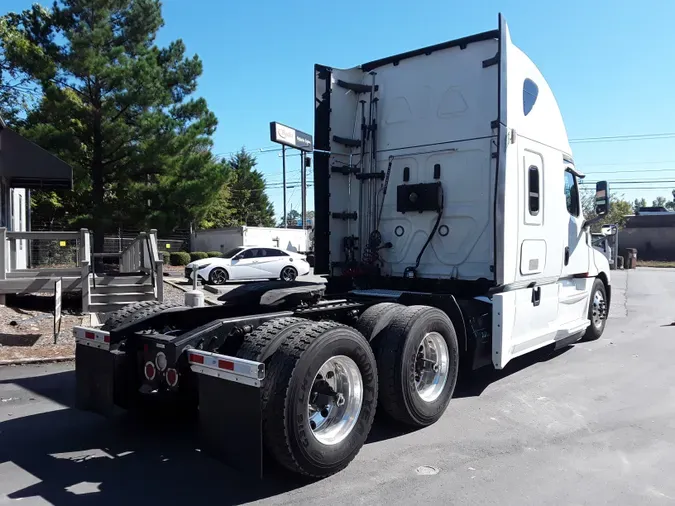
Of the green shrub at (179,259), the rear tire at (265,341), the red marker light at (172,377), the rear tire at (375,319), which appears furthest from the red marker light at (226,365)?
the green shrub at (179,259)

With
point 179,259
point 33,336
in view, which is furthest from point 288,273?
point 33,336

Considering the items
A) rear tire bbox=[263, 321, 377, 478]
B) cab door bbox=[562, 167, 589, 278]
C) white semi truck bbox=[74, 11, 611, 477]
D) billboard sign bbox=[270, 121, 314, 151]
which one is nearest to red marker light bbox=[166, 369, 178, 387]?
white semi truck bbox=[74, 11, 611, 477]

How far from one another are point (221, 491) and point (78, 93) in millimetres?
21223

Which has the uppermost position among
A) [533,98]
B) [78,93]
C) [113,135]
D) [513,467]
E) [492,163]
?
[78,93]

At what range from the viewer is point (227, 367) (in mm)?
3715

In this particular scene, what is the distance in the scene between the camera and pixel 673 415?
17.9ft

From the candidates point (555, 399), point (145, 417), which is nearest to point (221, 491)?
point (145, 417)

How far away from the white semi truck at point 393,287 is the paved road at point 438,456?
289mm

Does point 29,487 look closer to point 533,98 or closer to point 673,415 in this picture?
point 673,415

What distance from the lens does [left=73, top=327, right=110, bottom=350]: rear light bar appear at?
4.64 m

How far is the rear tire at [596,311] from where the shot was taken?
28.5ft

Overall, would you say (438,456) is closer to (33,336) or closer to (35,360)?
(35,360)

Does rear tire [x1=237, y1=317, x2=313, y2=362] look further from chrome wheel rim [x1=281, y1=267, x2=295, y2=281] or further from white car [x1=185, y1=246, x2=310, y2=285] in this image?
chrome wheel rim [x1=281, y1=267, x2=295, y2=281]

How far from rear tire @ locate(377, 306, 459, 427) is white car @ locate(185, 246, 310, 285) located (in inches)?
642
